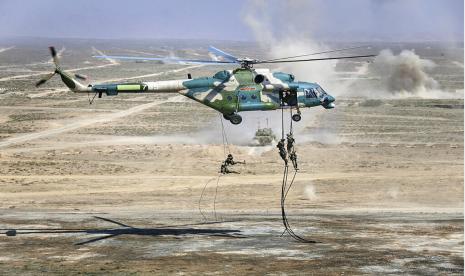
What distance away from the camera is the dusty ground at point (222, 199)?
35.7m

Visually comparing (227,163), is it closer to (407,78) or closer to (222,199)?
(222,199)

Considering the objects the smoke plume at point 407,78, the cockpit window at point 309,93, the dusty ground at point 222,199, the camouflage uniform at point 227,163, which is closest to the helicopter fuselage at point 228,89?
the cockpit window at point 309,93

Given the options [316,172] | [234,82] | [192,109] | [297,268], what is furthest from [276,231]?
[192,109]

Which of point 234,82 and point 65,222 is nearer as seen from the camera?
point 234,82

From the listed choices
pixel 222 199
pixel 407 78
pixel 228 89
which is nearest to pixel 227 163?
pixel 228 89

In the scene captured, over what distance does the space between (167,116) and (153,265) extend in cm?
5839

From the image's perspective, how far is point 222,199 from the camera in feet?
159

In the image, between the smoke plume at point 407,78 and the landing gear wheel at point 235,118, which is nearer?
the landing gear wheel at point 235,118

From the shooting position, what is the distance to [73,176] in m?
54.8

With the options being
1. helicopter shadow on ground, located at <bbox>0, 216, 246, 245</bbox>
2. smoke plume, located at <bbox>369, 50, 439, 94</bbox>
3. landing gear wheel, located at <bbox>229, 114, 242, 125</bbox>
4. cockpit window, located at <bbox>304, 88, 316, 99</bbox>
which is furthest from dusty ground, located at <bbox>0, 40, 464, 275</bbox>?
smoke plume, located at <bbox>369, 50, 439, 94</bbox>

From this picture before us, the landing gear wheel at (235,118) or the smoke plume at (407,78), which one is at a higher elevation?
the smoke plume at (407,78)

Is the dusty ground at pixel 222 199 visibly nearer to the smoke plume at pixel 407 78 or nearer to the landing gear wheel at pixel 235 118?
the landing gear wheel at pixel 235 118

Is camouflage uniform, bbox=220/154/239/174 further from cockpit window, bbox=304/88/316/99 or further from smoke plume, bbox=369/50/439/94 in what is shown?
smoke plume, bbox=369/50/439/94

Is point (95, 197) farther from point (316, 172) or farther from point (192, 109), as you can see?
point (192, 109)
